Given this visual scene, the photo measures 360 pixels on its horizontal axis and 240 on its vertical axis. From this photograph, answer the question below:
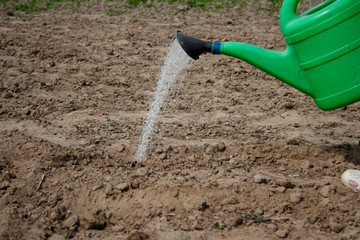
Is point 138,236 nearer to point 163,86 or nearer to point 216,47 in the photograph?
point 216,47

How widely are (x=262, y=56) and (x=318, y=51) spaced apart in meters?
0.31

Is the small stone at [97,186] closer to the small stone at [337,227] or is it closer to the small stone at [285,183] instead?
the small stone at [285,183]

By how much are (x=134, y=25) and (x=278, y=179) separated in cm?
303

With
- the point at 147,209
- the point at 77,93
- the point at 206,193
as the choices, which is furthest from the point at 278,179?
the point at 77,93

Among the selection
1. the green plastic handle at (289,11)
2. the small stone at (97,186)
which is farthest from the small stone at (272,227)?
the green plastic handle at (289,11)

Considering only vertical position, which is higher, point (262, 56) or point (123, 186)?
point (262, 56)

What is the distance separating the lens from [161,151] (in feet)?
8.72

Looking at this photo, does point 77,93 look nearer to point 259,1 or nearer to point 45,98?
point 45,98

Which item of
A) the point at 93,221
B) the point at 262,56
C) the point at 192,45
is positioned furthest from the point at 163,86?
the point at 93,221

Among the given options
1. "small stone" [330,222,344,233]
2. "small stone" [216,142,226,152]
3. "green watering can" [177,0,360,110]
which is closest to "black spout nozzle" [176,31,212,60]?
"green watering can" [177,0,360,110]

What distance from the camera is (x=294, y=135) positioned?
9.20 ft

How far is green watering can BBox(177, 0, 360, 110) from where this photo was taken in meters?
2.06

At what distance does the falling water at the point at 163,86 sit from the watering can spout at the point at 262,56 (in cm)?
16

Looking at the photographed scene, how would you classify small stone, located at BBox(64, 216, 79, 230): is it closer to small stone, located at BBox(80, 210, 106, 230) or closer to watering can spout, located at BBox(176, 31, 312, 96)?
small stone, located at BBox(80, 210, 106, 230)
